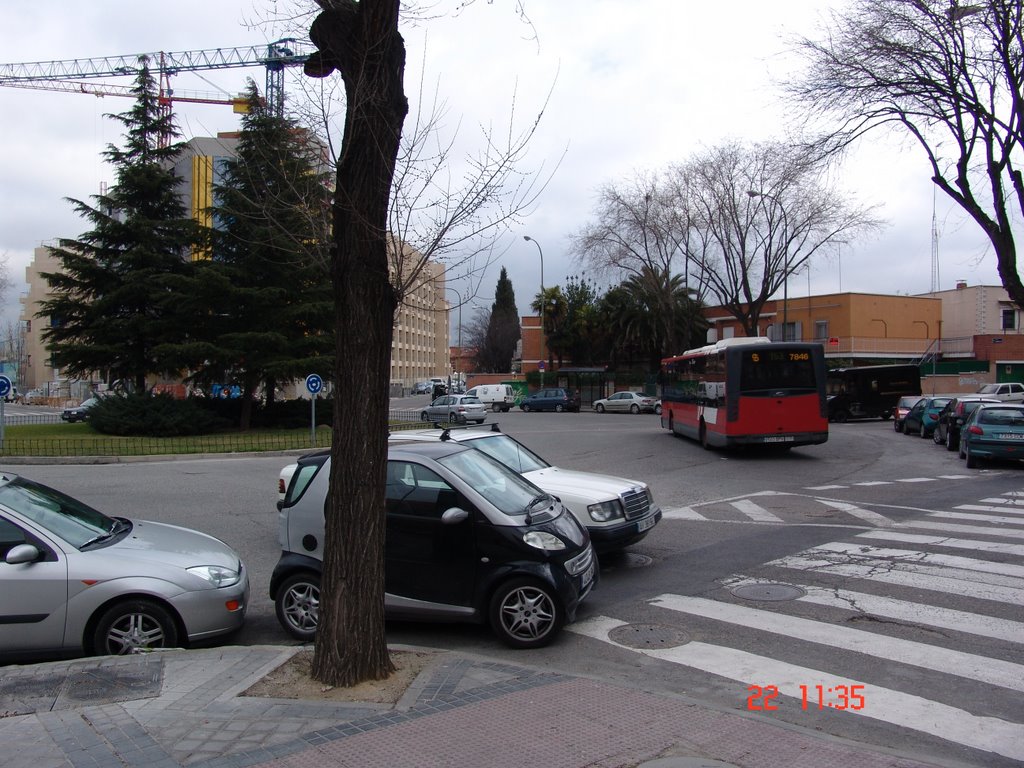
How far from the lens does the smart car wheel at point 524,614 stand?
6184 millimetres

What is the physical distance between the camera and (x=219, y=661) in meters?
5.45

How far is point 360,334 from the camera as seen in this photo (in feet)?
16.8

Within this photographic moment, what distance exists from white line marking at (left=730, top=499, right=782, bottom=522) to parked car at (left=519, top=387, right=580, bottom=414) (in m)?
41.0

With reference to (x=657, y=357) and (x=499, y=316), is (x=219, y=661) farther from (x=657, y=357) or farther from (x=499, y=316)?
(x=499, y=316)

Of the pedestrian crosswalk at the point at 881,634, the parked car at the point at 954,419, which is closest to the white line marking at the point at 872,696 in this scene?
the pedestrian crosswalk at the point at 881,634

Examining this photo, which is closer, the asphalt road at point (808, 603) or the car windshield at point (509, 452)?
the asphalt road at point (808, 603)

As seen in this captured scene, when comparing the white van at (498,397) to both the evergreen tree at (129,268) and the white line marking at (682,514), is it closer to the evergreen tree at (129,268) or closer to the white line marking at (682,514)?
the evergreen tree at (129,268)

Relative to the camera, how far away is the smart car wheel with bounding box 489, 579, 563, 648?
6184 mm

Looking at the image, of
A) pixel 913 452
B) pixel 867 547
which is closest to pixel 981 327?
pixel 913 452

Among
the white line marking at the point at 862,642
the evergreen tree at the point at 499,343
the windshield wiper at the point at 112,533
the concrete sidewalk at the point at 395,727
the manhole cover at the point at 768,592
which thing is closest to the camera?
the concrete sidewalk at the point at 395,727

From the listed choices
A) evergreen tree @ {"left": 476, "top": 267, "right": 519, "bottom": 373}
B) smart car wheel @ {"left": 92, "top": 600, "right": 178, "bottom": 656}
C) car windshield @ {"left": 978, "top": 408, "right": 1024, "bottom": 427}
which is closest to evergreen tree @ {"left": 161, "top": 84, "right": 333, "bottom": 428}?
car windshield @ {"left": 978, "top": 408, "right": 1024, "bottom": 427}

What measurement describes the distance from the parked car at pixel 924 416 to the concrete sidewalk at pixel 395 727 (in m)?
25.1

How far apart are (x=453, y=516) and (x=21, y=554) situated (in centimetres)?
313

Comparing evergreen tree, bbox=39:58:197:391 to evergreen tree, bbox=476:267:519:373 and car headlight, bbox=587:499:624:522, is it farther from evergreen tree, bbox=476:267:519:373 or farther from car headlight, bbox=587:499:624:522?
evergreen tree, bbox=476:267:519:373
